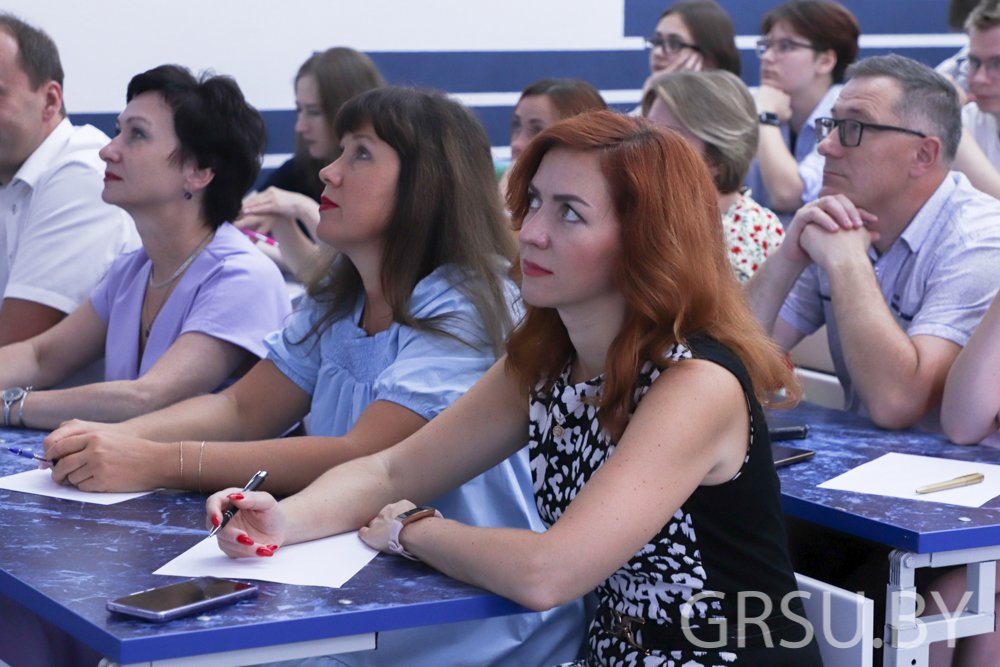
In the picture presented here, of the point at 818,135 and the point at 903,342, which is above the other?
the point at 818,135

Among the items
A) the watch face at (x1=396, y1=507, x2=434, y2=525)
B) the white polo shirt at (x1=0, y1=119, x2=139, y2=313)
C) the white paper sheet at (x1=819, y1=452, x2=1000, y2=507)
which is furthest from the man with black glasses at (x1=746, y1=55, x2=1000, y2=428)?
the white polo shirt at (x1=0, y1=119, x2=139, y2=313)

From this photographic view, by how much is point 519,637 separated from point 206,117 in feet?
5.09

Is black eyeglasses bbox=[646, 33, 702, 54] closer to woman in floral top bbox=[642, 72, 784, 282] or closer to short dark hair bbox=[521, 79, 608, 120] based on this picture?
short dark hair bbox=[521, 79, 608, 120]

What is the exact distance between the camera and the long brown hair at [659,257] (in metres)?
1.51

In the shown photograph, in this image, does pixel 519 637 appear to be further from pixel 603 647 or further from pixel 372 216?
pixel 372 216

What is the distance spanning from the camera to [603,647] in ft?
5.22

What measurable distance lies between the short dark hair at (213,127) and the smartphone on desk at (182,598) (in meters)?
1.55

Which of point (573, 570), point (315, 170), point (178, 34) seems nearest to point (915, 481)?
point (573, 570)

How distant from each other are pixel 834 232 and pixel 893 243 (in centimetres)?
17

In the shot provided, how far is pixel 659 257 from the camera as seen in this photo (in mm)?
1505

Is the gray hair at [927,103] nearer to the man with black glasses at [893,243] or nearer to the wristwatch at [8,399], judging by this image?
the man with black glasses at [893,243]

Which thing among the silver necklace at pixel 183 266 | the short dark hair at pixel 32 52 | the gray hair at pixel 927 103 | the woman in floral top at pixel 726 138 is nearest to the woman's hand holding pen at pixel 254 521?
the silver necklace at pixel 183 266

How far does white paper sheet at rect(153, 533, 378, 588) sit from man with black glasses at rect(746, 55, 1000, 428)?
1255 millimetres

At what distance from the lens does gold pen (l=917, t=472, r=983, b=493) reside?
181 centimetres
